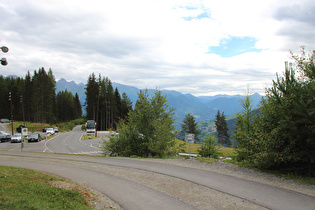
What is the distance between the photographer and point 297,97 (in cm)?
891

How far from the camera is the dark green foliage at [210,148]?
16.0 m

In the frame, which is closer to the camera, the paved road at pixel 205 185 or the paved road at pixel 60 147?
the paved road at pixel 205 185

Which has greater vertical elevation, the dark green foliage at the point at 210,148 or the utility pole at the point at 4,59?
the utility pole at the point at 4,59

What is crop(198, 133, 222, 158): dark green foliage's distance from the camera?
16000 mm

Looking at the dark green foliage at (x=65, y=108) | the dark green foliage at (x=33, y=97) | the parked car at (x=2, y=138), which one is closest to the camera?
the parked car at (x=2, y=138)

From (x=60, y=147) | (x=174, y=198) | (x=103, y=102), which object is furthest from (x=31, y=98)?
(x=174, y=198)

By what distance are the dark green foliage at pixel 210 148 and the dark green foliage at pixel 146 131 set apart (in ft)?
8.67

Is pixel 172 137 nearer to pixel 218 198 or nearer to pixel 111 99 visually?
pixel 218 198

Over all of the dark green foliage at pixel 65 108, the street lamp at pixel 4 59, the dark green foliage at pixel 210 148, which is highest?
the dark green foliage at pixel 65 108

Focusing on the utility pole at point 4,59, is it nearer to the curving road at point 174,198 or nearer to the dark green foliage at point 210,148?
the curving road at point 174,198

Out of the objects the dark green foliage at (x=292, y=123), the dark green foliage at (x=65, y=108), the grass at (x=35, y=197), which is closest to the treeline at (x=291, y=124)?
the dark green foliage at (x=292, y=123)

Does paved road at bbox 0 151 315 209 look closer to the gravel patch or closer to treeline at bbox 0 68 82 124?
the gravel patch

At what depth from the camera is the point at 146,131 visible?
18109mm

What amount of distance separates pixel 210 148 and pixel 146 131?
5150 millimetres
